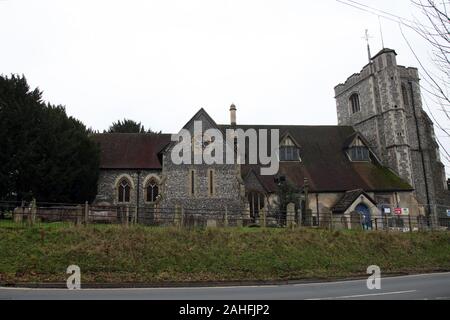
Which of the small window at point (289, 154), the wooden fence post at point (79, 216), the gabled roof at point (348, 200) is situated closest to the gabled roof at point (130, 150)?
the small window at point (289, 154)

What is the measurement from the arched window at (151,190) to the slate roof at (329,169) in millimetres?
7339

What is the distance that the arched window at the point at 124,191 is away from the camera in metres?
30.0

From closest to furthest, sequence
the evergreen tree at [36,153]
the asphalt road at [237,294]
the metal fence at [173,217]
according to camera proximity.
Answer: the asphalt road at [237,294] → the metal fence at [173,217] → the evergreen tree at [36,153]

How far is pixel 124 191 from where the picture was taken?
98.7 ft

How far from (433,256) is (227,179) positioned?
13553 millimetres

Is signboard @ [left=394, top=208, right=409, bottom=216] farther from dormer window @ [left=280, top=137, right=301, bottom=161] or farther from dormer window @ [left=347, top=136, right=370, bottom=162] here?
dormer window @ [left=280, top=137, right=301, bottom=161]

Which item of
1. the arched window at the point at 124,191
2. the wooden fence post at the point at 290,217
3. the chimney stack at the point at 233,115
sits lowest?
the wooden fence post at the point at 290,217

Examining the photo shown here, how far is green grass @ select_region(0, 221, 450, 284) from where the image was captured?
13.8 metres

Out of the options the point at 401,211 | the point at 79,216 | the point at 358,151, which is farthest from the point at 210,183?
the point at 401,211

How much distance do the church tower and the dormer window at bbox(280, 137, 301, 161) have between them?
914 cm

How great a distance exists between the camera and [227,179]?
2681 centimetres

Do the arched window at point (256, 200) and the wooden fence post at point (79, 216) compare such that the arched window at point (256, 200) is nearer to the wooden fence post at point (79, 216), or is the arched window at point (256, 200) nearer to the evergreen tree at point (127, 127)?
the wooden fence post at point (79, 216)

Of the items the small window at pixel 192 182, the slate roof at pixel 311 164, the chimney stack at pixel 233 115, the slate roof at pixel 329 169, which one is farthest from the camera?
the chimney stack at pixel 233 115
